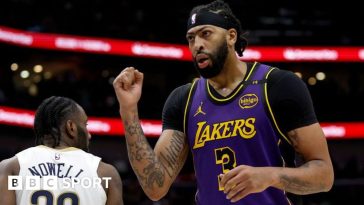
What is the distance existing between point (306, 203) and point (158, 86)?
6889 mm

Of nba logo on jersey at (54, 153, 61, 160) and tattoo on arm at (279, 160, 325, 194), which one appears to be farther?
nba logo on jersey at (54, 153, 61, 160)

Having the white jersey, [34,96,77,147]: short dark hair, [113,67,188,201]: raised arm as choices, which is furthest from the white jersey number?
[113,67,188,201]: raised arm

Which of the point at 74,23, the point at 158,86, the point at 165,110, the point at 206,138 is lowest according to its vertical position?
the point at 206,138

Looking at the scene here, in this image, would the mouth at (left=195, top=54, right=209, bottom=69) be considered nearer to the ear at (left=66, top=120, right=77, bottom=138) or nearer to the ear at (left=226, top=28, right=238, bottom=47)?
the ear at (left=226, top=28, right=238, bottom=47)

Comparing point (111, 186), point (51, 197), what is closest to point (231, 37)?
point (111, 186)

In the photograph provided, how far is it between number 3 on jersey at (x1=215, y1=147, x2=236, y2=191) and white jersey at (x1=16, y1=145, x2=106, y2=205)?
1109 mm

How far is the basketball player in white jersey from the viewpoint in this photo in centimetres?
394

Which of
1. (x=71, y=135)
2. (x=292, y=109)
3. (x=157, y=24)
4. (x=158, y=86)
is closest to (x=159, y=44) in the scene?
(x=157, y=24)

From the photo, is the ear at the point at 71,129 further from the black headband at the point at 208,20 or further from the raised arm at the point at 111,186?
the black headband at the point at 208,20

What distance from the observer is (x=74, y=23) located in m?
16.7

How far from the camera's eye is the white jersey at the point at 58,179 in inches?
155

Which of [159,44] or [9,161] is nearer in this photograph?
[9,161]

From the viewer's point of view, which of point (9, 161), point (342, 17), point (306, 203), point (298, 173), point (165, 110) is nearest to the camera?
point (298, 173)

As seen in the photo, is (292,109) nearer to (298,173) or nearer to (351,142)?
(298,173)
